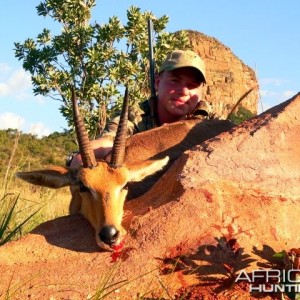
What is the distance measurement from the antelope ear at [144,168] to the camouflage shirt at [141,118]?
4.72 feet

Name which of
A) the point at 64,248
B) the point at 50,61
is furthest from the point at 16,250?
the point at 50,61

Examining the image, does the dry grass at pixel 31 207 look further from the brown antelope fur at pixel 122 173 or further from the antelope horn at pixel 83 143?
the antelope horn at pixel 83 143

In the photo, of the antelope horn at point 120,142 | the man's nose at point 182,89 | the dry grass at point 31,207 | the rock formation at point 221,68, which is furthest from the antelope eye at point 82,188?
the rock formation at point 221,68

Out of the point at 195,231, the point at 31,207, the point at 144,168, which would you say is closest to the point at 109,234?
the point at 195,231

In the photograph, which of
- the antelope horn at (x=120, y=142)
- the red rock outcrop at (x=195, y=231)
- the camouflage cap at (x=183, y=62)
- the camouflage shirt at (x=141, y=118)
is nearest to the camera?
the red rock outcrop at (x=195, y=231)

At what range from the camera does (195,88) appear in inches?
306

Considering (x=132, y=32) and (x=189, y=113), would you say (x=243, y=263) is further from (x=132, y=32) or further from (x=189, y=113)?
(x=132, y=32)

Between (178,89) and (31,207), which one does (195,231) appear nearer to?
(178,89)

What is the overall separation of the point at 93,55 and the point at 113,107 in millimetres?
1632

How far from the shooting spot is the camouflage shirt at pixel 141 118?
24.7ft

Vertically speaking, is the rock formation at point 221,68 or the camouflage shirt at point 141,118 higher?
the rock formation at point 221,68

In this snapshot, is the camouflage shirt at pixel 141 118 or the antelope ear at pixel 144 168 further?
the camouflage shirt at pixel 141 118

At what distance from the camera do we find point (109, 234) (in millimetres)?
4715

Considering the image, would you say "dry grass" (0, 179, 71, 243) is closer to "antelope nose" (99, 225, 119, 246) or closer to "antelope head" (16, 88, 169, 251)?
"antelope head" (16, 88, 169, 251)
